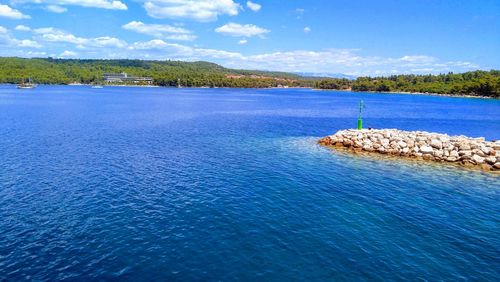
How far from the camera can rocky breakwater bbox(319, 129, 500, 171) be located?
37312mm

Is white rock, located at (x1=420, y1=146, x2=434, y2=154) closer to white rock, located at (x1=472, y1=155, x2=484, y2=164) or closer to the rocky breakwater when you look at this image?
the rocky breakwater

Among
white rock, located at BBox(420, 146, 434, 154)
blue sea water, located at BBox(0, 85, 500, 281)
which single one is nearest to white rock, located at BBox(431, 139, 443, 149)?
white rock, located at BBox(420, 146, 434, 154)

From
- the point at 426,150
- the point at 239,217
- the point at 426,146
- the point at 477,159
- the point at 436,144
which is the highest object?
the point at 436,144

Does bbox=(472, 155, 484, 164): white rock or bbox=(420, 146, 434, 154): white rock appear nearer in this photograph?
bbox=(472, 155, 484, 164): white rock

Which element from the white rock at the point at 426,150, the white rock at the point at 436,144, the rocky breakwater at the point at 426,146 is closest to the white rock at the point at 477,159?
the rocky breakwater at the point at 426,146

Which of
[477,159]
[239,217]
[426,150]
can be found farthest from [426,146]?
[239,217]

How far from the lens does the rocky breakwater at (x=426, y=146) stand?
37.3 metres

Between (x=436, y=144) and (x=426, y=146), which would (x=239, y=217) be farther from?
(x=436, y=144)

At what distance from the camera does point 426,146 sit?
134 ft

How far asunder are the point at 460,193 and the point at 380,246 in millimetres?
13208

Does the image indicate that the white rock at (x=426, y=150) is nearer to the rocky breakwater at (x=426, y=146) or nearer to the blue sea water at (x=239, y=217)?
the rocky breakwater at (x=426, y=146)

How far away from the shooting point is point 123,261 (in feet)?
53.7

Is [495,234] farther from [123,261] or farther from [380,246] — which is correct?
[123,261]

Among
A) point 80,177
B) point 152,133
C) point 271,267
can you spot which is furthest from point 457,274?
point 152,133
